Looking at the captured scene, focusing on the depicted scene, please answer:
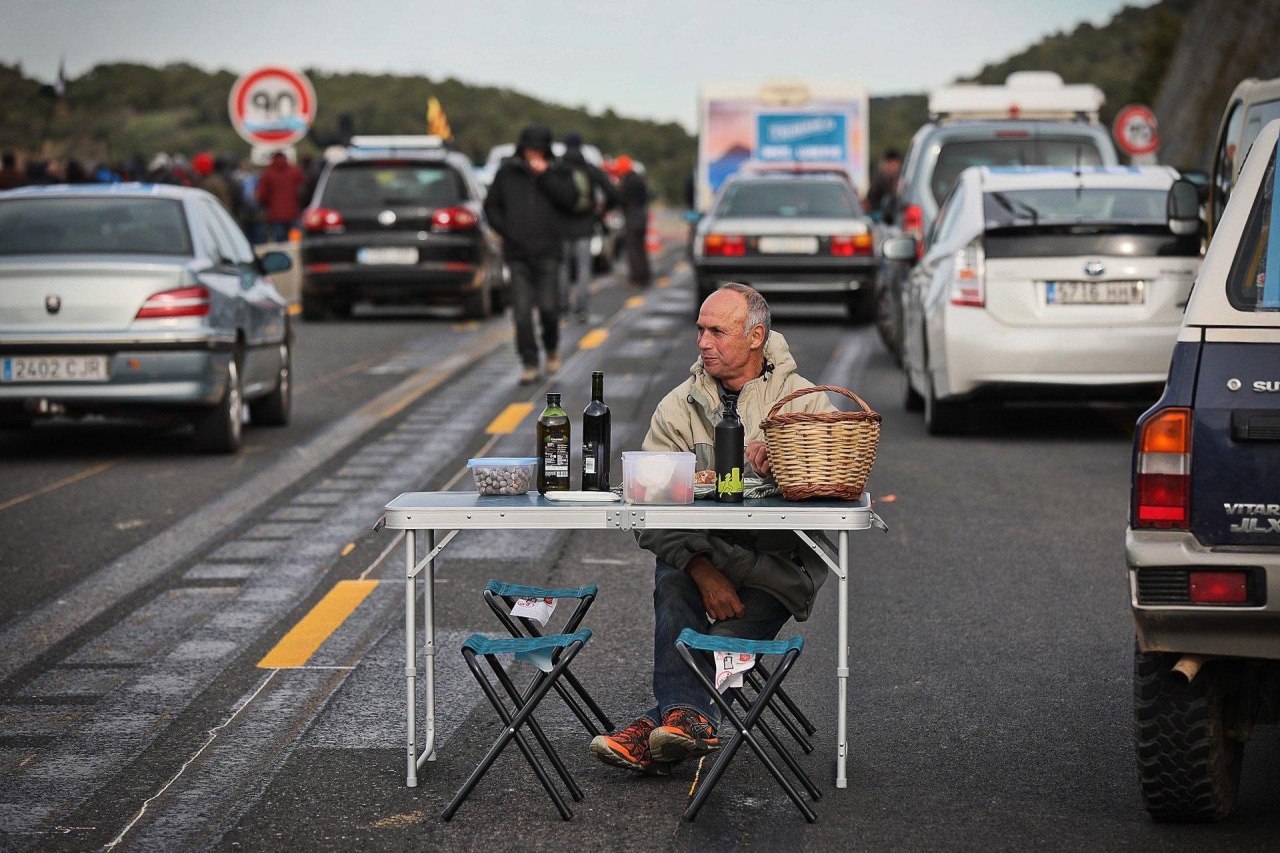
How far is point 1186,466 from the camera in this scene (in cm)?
506

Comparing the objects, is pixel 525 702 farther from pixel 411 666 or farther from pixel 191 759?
pixel 191 759

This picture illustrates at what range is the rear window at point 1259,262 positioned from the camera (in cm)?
519

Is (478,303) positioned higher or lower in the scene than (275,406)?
lower

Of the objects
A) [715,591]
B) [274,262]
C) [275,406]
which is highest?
[274,262]

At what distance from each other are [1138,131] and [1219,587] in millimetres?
28500

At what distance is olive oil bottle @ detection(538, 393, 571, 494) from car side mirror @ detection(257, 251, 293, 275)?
26.1 ft

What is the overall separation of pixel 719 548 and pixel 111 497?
6.13 meters

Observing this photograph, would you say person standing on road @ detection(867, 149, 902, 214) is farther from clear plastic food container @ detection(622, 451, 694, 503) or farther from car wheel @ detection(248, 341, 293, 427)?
clear plastic food container @ detection(622, 451, 694, 503)

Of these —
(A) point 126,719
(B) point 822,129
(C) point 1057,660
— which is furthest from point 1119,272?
(B) point 822,129

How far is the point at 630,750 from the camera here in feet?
18.8

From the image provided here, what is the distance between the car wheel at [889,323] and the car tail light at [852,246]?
182 cm

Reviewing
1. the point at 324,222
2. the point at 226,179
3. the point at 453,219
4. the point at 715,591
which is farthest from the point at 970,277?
the point at 226,179

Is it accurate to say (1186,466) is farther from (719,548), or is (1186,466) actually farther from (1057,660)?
(1057,660)

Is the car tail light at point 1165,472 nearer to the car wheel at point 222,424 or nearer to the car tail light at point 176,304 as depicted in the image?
the car tail light at point 176,304
